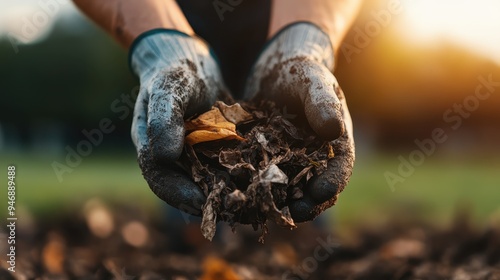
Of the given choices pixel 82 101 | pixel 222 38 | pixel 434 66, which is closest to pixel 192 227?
pixel 222 38

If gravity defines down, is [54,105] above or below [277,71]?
below

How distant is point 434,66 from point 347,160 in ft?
78.4

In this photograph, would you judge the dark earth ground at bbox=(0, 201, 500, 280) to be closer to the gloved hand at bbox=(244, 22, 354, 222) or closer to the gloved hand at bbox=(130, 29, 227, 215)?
the gloved hand at bbox=(130, 29, 227, 215)

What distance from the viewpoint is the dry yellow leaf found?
1761 millimetres

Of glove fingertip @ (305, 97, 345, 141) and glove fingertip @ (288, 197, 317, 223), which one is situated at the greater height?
glove fingertip @ (305, 97, 345, 141)

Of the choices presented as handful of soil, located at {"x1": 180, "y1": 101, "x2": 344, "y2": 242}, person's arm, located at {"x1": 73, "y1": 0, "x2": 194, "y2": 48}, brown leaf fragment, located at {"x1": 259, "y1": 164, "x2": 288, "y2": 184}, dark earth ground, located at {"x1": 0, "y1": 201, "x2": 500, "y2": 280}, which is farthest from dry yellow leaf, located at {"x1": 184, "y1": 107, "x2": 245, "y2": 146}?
dark earth ground, located at {"x1": 0, "y1": 201, "x2": 500, "y2": 280}

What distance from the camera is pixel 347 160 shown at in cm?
176

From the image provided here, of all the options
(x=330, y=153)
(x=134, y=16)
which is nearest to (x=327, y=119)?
(x=330, y=153)

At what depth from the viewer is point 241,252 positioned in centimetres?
358

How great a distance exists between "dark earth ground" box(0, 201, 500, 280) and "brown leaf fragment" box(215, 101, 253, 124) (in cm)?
89

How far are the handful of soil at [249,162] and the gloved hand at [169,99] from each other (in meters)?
0.08

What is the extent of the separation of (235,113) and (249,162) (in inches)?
10.4

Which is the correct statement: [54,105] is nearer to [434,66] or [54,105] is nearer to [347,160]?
[434,66]

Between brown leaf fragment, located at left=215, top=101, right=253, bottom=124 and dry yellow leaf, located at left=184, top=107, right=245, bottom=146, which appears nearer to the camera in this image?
dry yellow leaf, located at left=184, top=107, right=245, bottom=146
